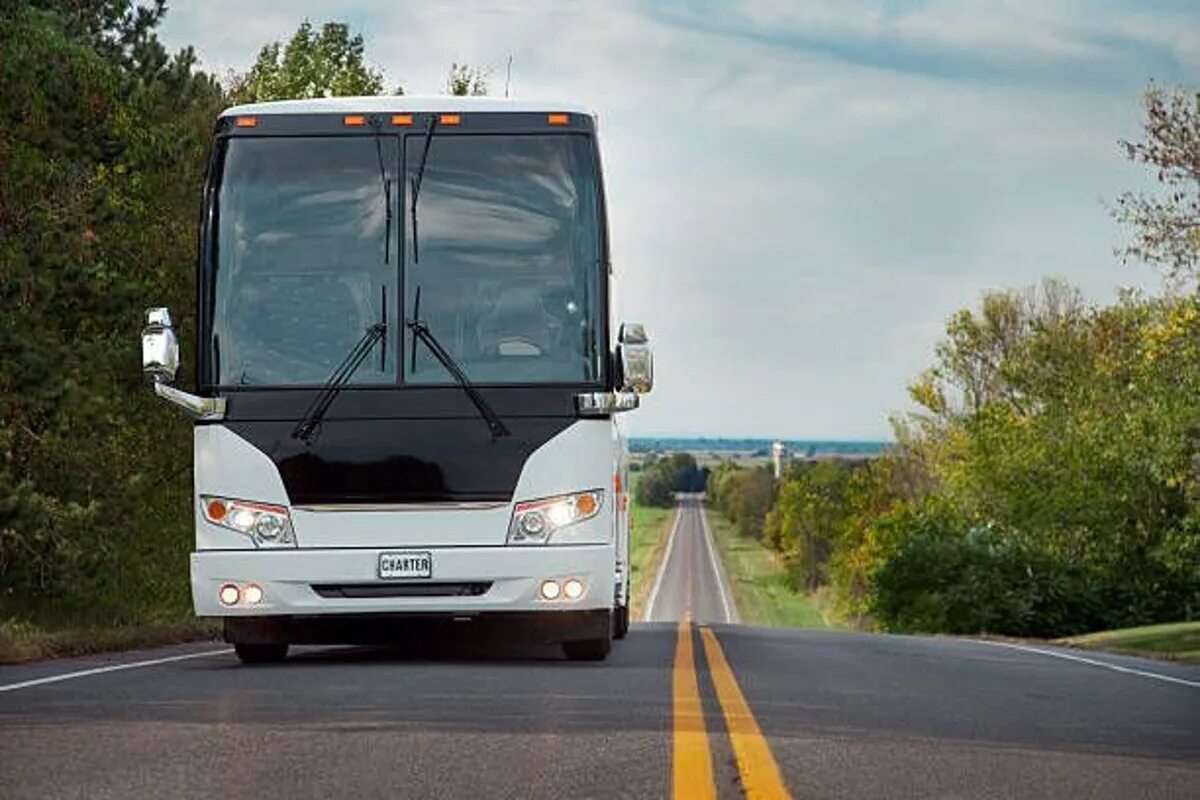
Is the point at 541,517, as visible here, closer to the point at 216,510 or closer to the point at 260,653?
the point at 216,510

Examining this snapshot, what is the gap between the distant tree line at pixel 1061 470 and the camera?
4403cm

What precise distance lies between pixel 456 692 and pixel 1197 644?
2628 cm

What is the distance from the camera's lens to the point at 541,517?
558 inches

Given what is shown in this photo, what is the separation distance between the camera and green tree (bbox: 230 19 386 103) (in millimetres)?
44312

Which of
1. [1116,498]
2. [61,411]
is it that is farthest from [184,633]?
[1116,498]

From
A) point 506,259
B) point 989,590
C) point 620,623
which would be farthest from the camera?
point 989,590

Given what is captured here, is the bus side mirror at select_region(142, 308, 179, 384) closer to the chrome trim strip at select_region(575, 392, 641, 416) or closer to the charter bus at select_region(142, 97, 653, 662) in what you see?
the charter bus at select_region(142, 97, 653, 662)

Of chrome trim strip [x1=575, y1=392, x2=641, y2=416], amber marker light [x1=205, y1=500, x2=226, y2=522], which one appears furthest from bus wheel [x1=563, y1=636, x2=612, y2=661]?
amber marker light [x1=205, y1=500, x2=226, y2=522]

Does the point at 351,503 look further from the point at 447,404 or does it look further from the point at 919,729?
the point at 919,729

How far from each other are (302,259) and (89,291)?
12.5 metres

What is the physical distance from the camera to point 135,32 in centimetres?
3075

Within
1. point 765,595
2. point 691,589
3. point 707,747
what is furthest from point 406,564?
point 765,595

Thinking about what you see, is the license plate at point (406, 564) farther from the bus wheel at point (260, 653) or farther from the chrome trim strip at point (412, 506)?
the bus wheel at point (260, 653)

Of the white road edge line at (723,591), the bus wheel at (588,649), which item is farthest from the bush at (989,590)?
the bus wheel at (588,649)
